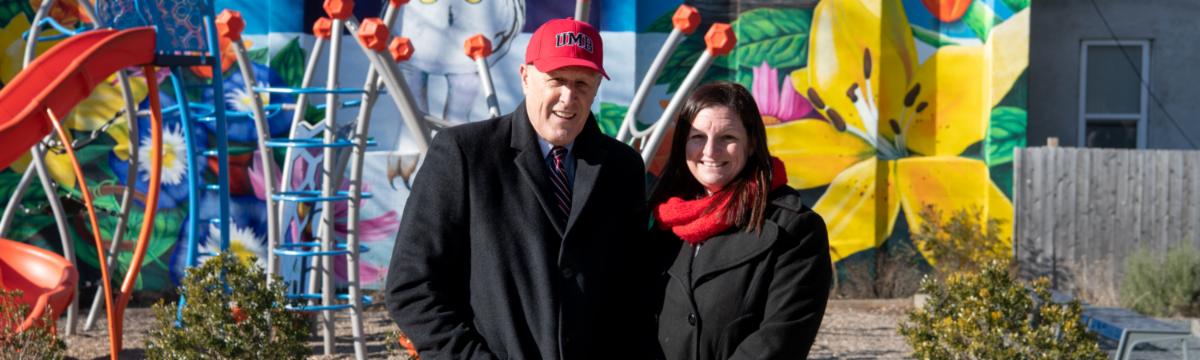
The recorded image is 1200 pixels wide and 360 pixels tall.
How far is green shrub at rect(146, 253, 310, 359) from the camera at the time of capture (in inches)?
227

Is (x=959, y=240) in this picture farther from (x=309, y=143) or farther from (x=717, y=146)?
(x=717, y=146)

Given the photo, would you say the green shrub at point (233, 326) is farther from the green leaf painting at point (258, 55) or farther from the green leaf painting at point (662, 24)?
the green leaf painting at point (662, 24)

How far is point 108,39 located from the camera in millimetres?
7199

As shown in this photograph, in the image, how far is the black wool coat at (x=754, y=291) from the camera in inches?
114

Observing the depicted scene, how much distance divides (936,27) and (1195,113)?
2.77 metres

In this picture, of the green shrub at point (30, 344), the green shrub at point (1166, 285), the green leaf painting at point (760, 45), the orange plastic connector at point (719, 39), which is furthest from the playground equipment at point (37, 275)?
the green shrub at point (1166, 285)

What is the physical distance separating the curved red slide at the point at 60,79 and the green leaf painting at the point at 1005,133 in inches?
272

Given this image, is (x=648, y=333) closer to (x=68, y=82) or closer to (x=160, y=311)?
(x=160, y=311)

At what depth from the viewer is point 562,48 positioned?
2.80 metres

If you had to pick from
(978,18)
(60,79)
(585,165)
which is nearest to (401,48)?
(60,79)

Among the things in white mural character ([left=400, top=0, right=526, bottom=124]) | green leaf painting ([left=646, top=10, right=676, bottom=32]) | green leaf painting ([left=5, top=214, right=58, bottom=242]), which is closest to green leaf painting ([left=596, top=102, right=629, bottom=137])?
green leaf painting ([left=646, top=10, right=676, bottom=32])

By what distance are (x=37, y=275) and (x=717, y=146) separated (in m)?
6.61

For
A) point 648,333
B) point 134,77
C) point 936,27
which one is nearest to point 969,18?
point 936,27

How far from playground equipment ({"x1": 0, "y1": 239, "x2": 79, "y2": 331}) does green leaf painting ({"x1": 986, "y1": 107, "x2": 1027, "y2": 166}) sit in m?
7.25
